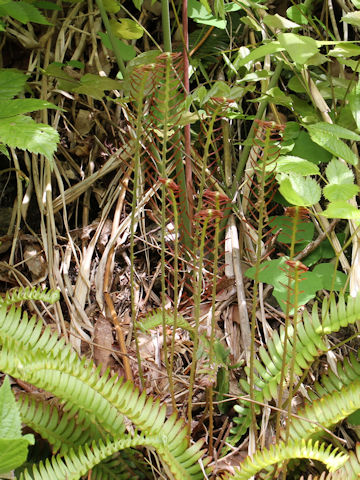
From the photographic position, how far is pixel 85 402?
104cm

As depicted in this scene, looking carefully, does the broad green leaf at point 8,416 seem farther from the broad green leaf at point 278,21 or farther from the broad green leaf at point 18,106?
the broad green leaf at point 278,21

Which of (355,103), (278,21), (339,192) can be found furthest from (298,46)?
(339,192)

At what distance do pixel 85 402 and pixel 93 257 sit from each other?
0.73 metres

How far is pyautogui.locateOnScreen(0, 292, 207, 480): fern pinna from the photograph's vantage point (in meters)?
0.91

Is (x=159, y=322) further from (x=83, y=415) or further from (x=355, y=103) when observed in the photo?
(x=355, y=103)

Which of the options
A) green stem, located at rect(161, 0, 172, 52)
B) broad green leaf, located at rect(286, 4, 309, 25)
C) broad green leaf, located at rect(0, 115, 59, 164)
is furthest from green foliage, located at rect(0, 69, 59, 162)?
broad green leaf, located at rect(286, 4, 309, 25)

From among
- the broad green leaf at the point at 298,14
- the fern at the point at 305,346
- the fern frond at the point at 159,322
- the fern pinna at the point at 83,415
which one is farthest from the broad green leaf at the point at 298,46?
the fern pinna at the point at 83,415

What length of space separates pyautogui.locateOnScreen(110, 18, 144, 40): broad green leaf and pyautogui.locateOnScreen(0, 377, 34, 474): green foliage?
46.4 inches

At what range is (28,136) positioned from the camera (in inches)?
49.8

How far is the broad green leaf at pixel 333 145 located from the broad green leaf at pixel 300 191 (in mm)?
230

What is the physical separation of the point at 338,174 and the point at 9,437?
2.97 feet

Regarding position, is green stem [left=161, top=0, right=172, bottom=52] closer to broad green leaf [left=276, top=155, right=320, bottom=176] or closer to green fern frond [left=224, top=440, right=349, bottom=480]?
broad green leaf [left=276, top=155, right=320, bottom=176]

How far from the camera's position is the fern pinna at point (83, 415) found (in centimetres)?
91

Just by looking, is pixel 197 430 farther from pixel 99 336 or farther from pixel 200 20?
pixel 200 20
